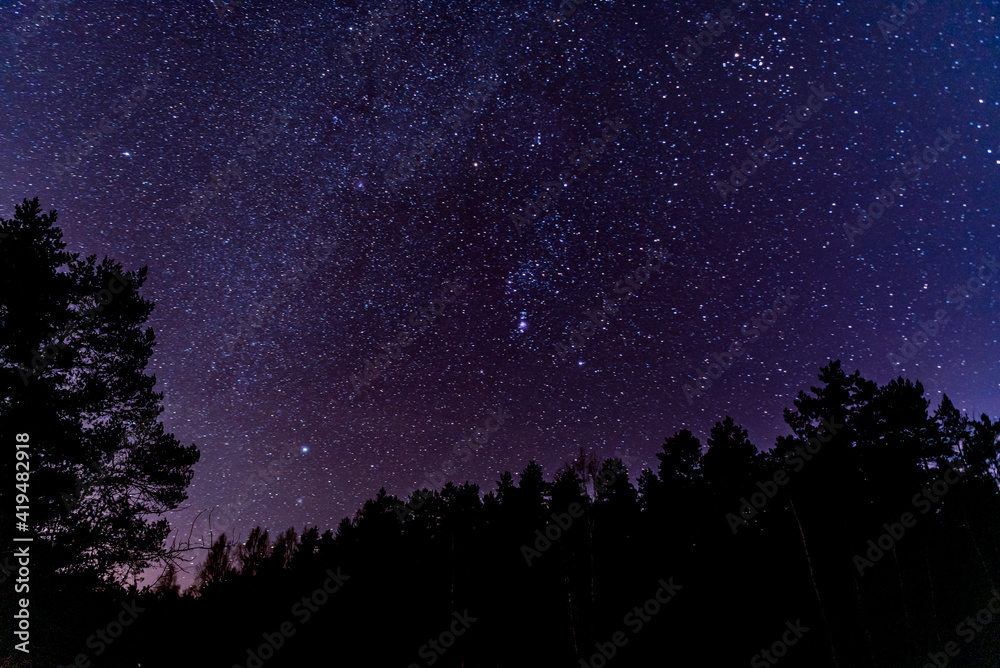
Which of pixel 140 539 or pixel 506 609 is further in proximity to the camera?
pixel 506 609

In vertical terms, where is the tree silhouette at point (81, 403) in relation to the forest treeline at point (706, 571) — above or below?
above

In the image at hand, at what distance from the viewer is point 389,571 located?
31203 millimetres

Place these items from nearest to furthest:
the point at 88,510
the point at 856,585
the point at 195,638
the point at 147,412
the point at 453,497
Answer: the point at 88,510
the point at 147,412
the point at 856,585
the point at 195,638
the point at 453,497

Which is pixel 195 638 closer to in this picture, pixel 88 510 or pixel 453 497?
pixel 453 497

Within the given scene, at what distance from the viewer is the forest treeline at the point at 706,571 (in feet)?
70.1

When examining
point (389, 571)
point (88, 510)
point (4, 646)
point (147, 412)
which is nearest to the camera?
point (4, 646)

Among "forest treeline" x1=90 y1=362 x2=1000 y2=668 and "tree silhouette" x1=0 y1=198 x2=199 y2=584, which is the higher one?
"tree silhouette" x1=0 y1=198 x2=199 y2=584

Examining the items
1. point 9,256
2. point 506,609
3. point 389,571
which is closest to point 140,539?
point 9,256

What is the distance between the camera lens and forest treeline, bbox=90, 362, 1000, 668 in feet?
70.1

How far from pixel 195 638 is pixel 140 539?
26530mm

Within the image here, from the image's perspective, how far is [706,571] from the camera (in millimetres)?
22578

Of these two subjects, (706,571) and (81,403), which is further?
(706,571)

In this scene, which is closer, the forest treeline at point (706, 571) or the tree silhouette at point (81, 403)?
the tree silhouette at point (81, 403)

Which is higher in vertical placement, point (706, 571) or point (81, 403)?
point (81, 403)
